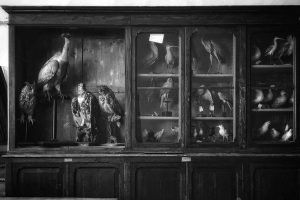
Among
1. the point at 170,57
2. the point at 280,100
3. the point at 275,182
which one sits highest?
the point at 170,57

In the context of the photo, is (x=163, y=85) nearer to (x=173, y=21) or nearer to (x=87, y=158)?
(x=173, y=21)

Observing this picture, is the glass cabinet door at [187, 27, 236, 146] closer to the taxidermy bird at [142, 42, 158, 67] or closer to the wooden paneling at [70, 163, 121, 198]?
the taxidermy bird at [142, 42, 158, 67]

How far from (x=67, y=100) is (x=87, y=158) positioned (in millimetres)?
758

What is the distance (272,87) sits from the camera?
3.27 meters

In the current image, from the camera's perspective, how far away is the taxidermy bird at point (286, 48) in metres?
3.28

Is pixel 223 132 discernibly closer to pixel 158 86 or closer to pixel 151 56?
pixel 158 86

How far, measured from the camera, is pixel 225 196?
10.5ft

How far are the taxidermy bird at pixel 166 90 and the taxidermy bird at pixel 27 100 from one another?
1.32 meters

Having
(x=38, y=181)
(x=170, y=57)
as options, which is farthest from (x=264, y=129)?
(x=38, y=181)

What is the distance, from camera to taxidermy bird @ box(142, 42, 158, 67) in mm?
3316

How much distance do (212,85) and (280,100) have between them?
2.32ft

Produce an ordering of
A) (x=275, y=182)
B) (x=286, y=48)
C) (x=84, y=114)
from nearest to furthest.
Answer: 1. (x=275, y=182)
2. (x=286, y=48)
3. (x=84, y=114)

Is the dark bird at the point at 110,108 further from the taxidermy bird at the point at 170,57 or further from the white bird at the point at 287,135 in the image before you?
the white bird at the point at 287,135

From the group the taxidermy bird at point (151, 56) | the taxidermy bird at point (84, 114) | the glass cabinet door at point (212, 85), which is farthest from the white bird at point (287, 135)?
the taxidermy bird at point (84, 114)
